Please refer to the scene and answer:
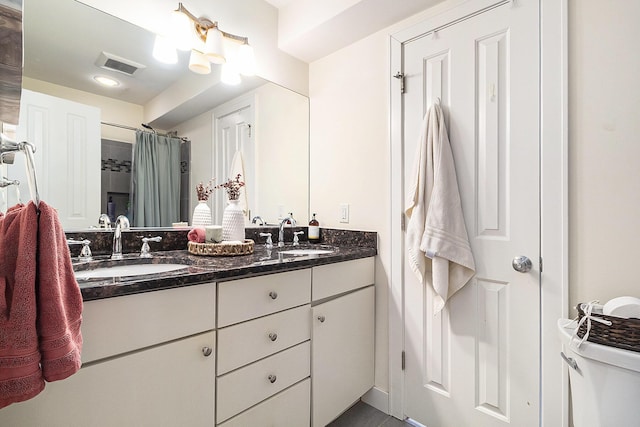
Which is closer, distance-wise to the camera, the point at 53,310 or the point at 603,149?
the point at 53,310

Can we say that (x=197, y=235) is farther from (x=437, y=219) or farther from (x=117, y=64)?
(x=437, y=219)

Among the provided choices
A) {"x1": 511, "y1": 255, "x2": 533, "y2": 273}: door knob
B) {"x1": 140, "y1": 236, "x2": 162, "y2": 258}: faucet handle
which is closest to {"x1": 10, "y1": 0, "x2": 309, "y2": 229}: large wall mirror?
{"x1": 140, "y1": 236, "x2": 162, "y2": 258}: faucet handle

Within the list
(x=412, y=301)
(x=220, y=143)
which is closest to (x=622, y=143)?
(x=412, y=301)

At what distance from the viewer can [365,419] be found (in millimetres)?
1646

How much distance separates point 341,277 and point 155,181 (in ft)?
3.48

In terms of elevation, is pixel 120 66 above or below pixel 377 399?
above

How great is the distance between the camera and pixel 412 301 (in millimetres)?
1626

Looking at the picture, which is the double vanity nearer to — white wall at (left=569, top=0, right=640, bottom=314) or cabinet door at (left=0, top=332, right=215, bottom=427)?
cabinet door at (left=0, top=332, right=215, bottom=427)

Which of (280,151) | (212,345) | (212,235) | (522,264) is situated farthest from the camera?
(280,151)

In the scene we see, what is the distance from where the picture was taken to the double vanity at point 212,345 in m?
0.81

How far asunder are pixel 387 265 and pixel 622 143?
1085 mm

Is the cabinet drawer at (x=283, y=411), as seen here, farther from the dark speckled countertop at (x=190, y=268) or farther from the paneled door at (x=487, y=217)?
the paneled door at (x=487, y=217)

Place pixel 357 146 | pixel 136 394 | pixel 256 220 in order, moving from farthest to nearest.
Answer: pixel 256 220 < pixel 357 146 < pixel 136 394

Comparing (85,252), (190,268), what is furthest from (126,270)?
(190,268)
